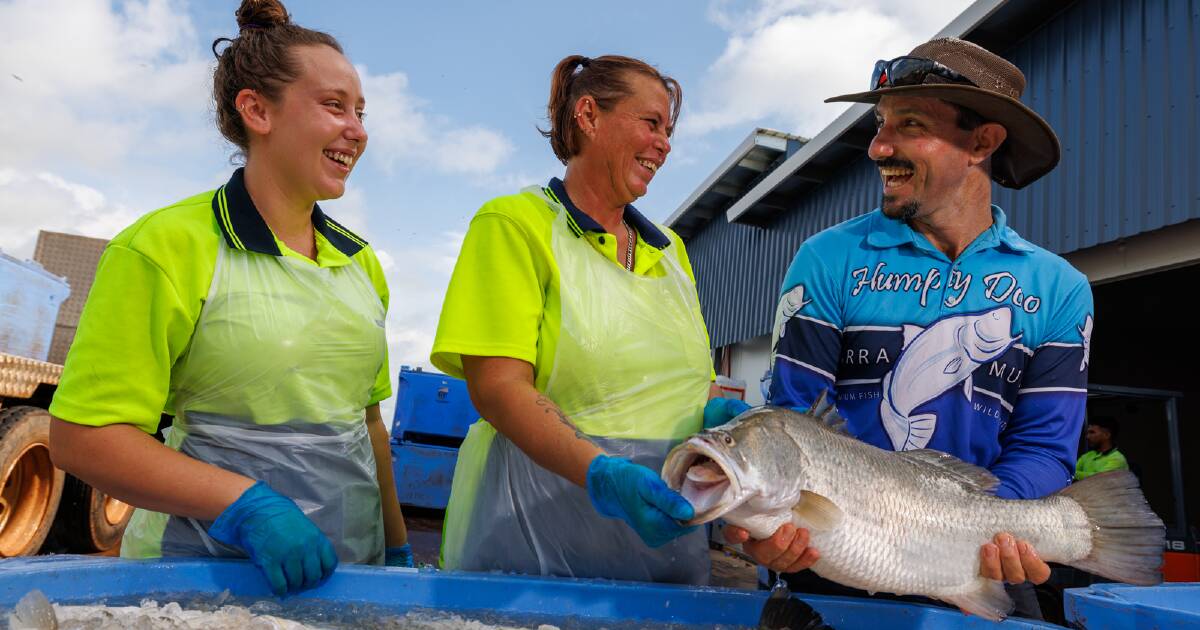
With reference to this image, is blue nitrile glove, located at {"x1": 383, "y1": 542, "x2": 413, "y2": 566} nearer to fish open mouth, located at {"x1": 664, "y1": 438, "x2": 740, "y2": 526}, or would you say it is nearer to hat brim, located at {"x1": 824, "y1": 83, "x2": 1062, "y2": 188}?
fish open mouth, located at {"x1": 664, "y1": 438, "x2": 740, "y2": 526}

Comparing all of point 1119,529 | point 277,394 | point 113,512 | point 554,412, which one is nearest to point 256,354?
point 277,394

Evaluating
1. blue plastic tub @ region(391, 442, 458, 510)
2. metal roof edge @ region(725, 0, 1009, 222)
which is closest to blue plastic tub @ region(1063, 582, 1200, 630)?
metal roof edge @ region(725, 0, 1009, 222)

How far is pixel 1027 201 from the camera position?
25.8ft

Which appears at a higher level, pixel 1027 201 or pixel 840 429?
pixel 1027 201

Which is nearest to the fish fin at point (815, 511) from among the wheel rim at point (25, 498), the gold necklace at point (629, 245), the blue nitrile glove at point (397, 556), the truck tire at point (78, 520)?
the gold necklace at point (629, 245)

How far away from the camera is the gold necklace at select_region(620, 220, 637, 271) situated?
8.37 ft

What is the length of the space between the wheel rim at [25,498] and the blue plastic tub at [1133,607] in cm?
705

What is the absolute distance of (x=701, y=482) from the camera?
180cm

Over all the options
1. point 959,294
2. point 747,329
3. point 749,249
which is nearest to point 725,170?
point 749,249

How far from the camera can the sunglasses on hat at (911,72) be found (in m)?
2.58

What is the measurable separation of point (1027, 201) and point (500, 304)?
729cm

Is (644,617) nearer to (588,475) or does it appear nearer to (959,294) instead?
(588,475)

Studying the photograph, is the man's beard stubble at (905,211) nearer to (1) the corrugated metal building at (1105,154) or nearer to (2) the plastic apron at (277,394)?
(2) the plastic apron at (277,394)

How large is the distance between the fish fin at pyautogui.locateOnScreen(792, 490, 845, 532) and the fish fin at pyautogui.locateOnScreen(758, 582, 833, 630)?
0.19 metres
